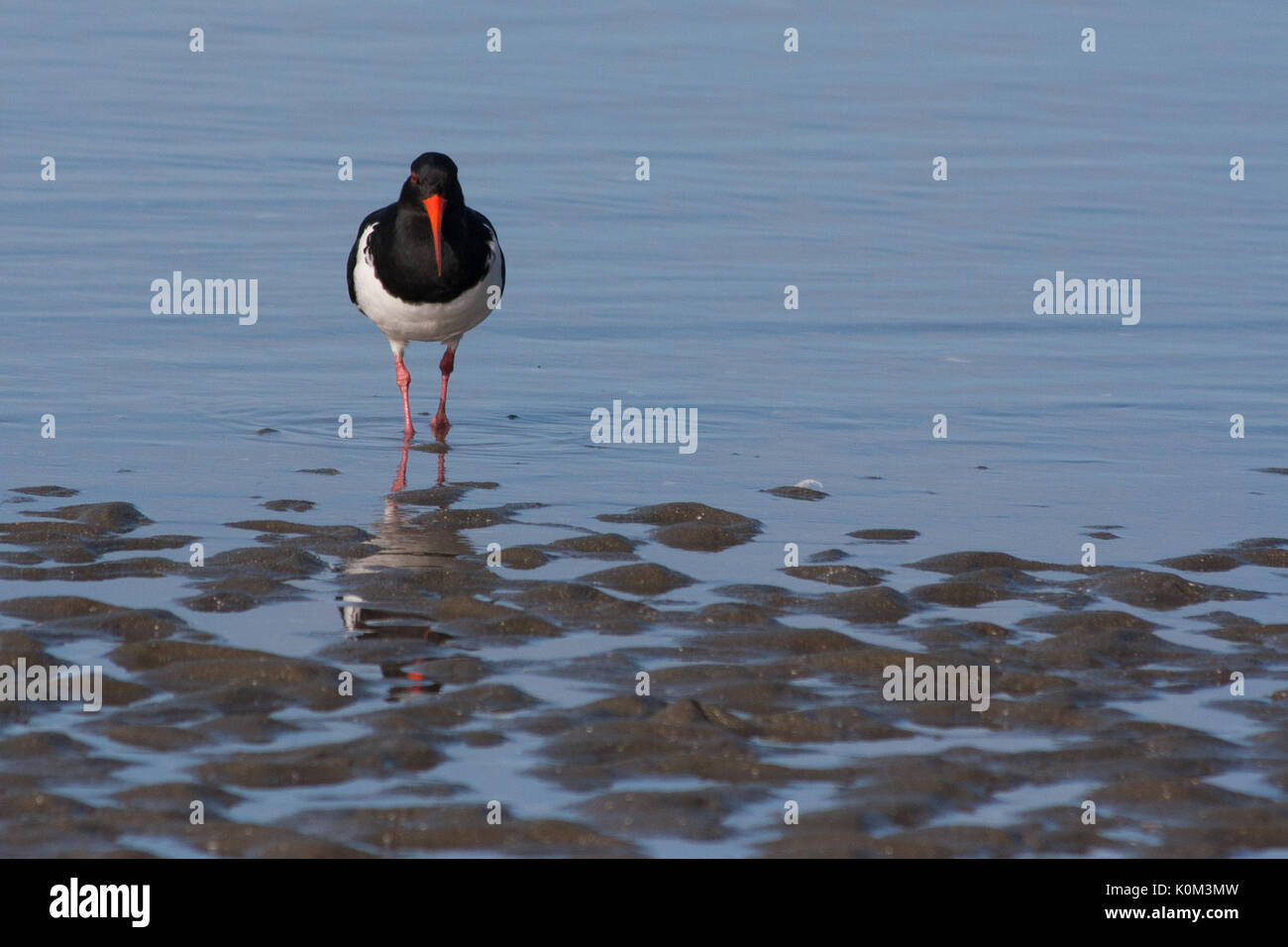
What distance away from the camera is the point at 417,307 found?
40.6ft

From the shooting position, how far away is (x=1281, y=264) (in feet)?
57.7

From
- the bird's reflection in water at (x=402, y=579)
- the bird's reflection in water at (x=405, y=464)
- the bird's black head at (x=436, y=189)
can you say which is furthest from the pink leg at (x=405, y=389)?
the bird's reflection in water at (x=402, y=579)

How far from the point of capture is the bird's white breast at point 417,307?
488 inches

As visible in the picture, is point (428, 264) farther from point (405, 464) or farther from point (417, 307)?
point (405, 464)

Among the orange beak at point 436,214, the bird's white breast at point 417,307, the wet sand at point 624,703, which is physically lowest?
the wet sand at point 624,703

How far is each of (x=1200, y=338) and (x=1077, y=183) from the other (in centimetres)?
628

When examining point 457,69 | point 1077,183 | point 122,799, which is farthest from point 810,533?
A: point 457,69

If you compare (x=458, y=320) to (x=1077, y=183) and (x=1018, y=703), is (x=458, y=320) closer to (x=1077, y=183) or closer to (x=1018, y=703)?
(x=1018, y=703)

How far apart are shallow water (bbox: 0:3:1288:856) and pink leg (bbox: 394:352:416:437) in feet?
0.34

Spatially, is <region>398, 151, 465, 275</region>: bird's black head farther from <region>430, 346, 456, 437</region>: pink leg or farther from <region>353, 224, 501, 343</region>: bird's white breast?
<region>430, 346, 456, 437</region>: pink leg

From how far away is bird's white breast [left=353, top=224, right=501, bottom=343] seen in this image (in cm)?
1241

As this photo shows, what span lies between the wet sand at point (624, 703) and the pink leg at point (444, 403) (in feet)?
8.19

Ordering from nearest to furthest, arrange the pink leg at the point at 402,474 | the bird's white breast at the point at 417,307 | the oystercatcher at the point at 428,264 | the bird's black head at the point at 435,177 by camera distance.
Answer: the pink leg at the point at 402,474 < the bird's black head at the point at 435,177 < the oystercatcher at the point at 428,264 < the bird's white breast at the point at 417,307

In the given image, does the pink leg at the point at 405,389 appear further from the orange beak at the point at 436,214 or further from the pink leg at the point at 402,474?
the orange beak at the point at 436,214
